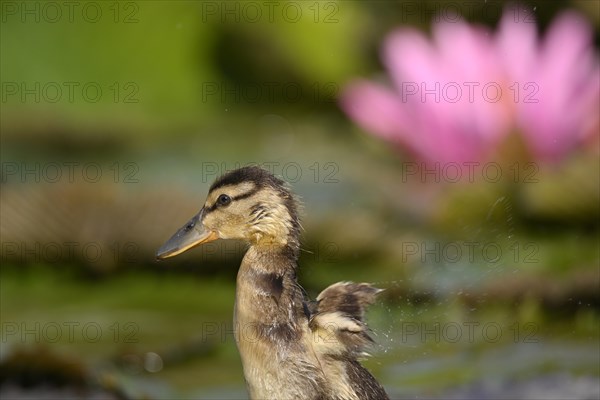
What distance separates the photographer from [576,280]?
4.52 meters

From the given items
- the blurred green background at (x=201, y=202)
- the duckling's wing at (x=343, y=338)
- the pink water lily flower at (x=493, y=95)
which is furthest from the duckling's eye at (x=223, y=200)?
the pink water lily flower at (x=493, y=95)

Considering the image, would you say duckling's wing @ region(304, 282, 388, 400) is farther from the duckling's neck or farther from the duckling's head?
the duckling's head

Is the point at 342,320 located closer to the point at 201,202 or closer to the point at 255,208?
the point at 255,208

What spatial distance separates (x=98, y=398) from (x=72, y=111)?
10.1 ft

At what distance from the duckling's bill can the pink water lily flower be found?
1960mm

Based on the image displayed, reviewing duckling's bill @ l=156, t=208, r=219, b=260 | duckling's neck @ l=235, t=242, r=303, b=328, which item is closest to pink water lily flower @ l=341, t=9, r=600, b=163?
duckling's bill @ l=156, t=208, r=219, b=260

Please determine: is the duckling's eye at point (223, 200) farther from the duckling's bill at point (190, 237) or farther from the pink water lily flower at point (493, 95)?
the pink water lily flower at point (493, 95)

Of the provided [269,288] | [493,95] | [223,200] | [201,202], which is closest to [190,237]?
[223,200]

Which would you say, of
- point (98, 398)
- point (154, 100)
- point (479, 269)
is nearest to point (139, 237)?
point (98, 398)

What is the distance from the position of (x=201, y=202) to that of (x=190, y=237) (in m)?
1.71

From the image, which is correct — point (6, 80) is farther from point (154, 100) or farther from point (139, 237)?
point (139, 237)

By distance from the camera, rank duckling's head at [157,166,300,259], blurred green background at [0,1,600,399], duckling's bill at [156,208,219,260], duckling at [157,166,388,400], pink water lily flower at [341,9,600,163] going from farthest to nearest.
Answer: pink water lily flower at [341,9,600,163], blurred green background at [0,1,600,399], duckling's bill at [156,208,219,260], duckling's head at [157,166,300,259], duckling at [157,166,388,400]

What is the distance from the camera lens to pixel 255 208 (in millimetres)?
3127

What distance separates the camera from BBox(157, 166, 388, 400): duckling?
296 centimetres
